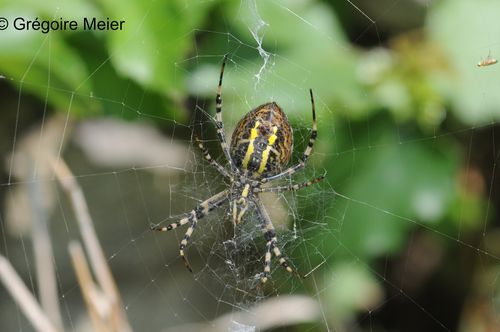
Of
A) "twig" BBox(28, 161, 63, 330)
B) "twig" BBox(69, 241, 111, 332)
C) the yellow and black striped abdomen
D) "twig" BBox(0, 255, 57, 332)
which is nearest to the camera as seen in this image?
"twig" BBox(0, 255, 57, 332)

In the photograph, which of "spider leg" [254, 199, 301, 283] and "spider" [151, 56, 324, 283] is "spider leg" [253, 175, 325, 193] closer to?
"spider" [151, 56, 324, 283]

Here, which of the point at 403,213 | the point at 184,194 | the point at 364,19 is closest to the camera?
the point at 403,213

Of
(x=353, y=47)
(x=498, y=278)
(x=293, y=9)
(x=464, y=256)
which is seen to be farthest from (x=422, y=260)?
(x=293, y=9)

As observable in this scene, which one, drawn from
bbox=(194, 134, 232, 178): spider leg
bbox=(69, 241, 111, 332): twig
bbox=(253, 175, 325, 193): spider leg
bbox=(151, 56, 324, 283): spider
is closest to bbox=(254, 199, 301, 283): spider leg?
bbox=(151, 56, 324, 283): spider

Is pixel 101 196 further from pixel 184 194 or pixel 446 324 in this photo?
pixel 446 324

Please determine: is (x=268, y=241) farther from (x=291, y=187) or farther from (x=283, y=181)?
(x=291, y=187)

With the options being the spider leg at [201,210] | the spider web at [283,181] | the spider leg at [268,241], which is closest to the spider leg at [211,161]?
the spider web at [283,181]

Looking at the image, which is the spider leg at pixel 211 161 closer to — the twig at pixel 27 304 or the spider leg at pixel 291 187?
the spider leg at pixel 291 187

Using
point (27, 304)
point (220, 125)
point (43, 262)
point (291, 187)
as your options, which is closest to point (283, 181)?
point (291, 187)

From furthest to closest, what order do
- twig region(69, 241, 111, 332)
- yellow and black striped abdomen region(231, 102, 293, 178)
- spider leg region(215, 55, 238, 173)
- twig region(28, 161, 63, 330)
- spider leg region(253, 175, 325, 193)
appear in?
spider leg region(253, 175, 325, 193) < spider leg region(215, 55, 238, 173) < yellow and black striped abdomen region(231, 102, 293, 178) < twig region(28, 161, 63, 330) < twig region(69, 241, 111, 332)
